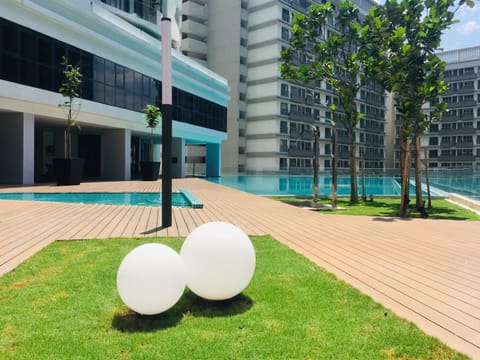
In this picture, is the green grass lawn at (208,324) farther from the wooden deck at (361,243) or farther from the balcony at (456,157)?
the balcony at (456,157)

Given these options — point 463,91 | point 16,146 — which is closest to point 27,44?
point 16,146

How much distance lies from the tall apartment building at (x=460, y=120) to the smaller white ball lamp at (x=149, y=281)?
82771mm

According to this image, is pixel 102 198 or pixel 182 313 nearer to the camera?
pixel 182 313

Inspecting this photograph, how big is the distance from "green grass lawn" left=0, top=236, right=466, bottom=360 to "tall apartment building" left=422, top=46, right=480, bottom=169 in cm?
8164

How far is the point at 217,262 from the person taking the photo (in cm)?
384

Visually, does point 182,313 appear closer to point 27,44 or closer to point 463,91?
point 27,44

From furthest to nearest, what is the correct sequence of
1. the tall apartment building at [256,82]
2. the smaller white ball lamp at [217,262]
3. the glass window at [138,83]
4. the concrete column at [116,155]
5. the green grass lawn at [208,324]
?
the tall apartment building at [256,82] → the glass window at [138,83] → the concrete column at [116,155] → the smaller white ball lamp at [217,262] → the green grass lawn at [208,324]

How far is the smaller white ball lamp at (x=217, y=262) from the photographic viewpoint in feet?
12.6

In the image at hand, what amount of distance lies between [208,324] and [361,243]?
476 centimetres

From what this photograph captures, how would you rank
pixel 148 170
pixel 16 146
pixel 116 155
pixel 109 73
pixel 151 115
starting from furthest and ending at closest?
pixel 116 155, pixel 151 115, pixel 148 170, pixel 109 73, pixel 16 146

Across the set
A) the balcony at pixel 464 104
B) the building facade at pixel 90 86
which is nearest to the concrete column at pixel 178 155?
the building facade at pixel 90 86

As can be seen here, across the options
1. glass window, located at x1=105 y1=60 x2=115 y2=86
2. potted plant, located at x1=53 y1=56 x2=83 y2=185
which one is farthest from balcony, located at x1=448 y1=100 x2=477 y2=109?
potted plant, located at x1=53 y1=56 x2=83 y2=185

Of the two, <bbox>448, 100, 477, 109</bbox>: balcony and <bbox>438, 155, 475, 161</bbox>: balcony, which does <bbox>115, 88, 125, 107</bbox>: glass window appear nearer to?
<bbox>438, 155, 475, 161</bbox>: balcony

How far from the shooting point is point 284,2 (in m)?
62.7
